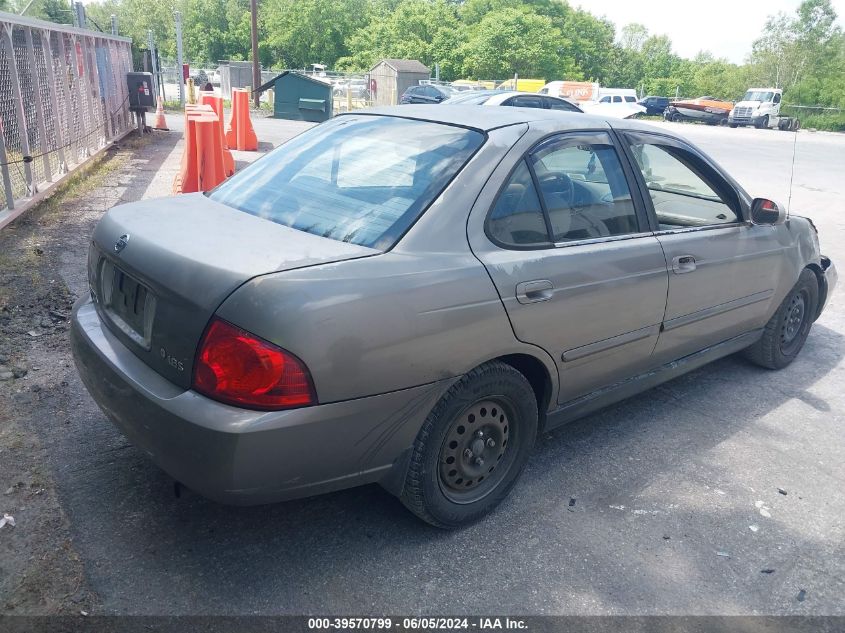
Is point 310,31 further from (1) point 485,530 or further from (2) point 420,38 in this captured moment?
(1) point 485,530

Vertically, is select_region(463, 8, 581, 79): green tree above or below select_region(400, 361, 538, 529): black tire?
above

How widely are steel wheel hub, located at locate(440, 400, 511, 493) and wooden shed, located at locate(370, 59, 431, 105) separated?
37248 mm

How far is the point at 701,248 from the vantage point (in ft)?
12.3

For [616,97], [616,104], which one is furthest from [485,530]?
[616,97]

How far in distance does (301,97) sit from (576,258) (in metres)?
21.3

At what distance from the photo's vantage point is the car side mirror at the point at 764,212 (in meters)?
4.11

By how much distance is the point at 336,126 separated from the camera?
3.61 meters

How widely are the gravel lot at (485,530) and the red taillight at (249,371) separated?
78 centimetres

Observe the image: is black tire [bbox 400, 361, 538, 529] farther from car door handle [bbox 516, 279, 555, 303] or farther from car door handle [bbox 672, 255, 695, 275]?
car door handle [bbox 672, 255, 695, 275]

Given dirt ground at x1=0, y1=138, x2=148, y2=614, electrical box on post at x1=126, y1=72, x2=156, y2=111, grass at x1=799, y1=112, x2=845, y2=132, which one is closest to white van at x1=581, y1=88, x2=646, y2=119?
grass at x1=799, y1=112, x2=845, y2=132

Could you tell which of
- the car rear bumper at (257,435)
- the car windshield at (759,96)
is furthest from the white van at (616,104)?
the car rear bumper at (257,435)

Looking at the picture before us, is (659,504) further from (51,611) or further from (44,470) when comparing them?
(44,470)

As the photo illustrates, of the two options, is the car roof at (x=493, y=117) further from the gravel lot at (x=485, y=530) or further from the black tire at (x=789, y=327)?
the black tire at (x=789, y=327)

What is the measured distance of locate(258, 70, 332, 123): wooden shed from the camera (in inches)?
878
